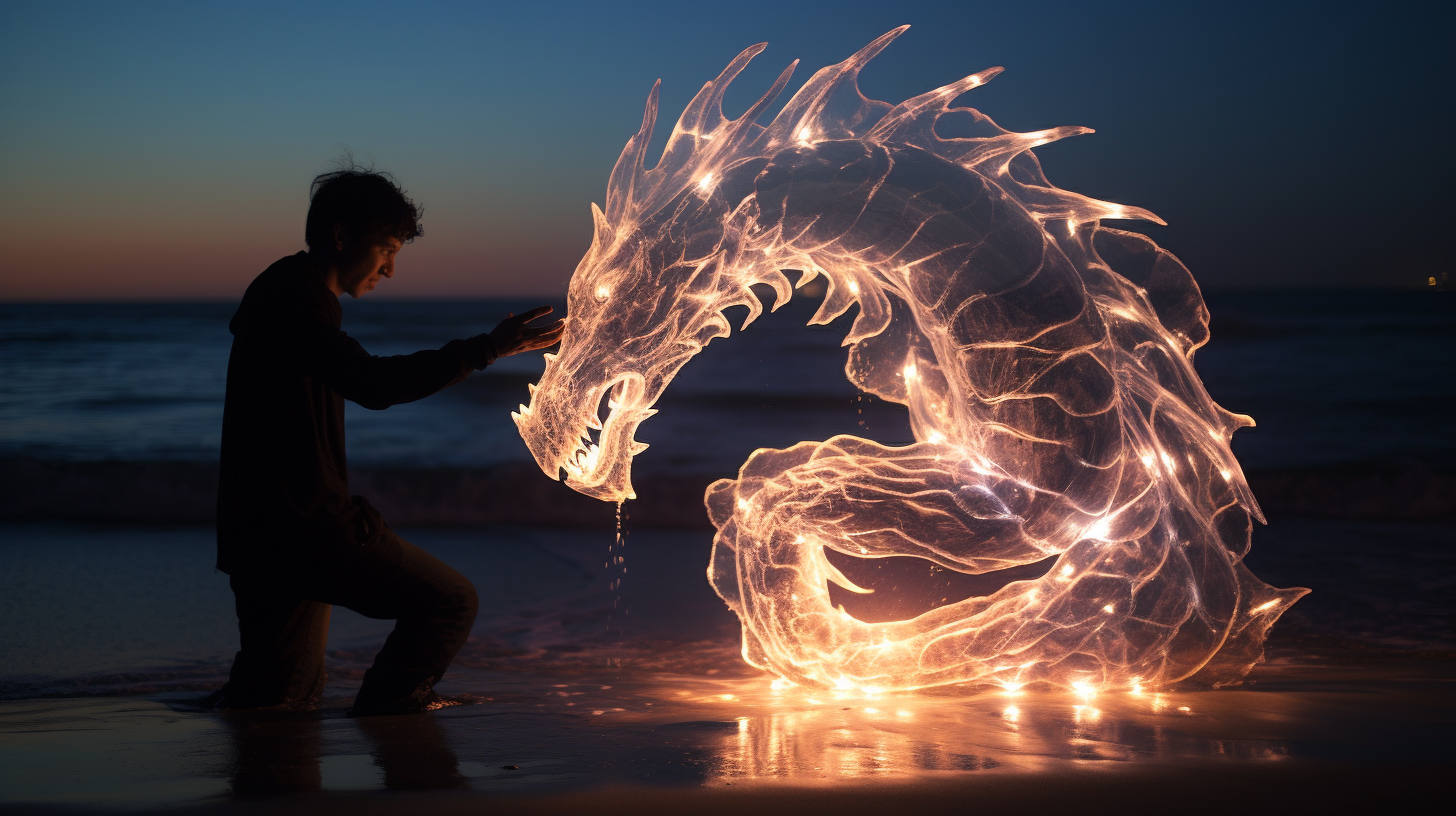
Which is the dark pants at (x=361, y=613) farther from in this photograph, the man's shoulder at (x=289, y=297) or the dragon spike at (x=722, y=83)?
the dragon spike at (x=722, y=83)

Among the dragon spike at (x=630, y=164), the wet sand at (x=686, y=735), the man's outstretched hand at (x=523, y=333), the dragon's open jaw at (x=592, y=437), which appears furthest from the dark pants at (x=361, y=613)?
the dragon spike at (x=630, y=164)

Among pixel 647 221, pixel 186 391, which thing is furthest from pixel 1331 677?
pixel 186 391

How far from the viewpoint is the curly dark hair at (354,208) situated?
337 cm

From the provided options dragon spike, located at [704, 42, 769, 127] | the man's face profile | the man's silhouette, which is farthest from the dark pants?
dragon spike, located at [704, 42, 769, 127]

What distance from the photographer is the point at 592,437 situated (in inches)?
137

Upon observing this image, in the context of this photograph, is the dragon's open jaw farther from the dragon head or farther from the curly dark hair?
the curly dark hair

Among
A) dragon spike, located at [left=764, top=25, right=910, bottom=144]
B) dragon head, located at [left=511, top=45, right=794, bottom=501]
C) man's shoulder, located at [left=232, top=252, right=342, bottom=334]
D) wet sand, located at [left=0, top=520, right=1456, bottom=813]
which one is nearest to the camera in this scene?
wet sand, located at [left=0, top=520, right=1456, bottom=813]

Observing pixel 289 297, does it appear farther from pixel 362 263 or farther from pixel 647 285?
pixel 647 285

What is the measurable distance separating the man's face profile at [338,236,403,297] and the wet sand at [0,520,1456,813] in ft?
4.52

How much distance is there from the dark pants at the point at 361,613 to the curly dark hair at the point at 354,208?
3.14ft

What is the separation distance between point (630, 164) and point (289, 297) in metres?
1.13

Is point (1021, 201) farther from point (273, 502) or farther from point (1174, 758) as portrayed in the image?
point (273, 502)

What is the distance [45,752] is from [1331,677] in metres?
4.58

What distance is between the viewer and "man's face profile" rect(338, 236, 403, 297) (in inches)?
134
